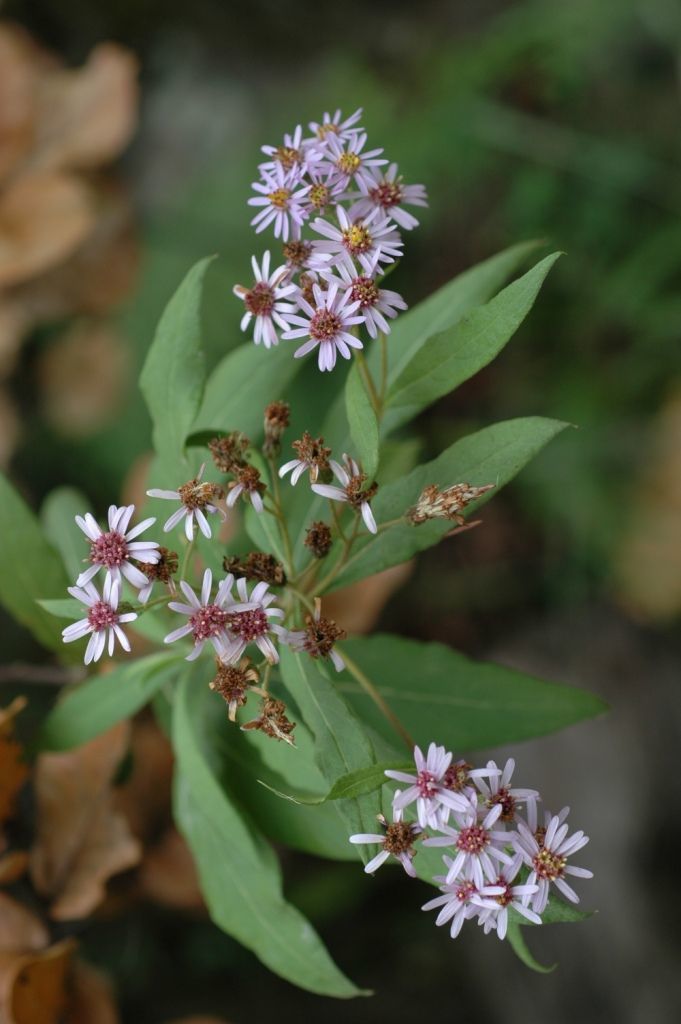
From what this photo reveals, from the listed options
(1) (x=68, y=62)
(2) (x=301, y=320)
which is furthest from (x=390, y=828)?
(1) (x=68, y=62)

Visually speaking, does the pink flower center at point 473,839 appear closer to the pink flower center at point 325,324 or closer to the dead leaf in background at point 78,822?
the pink flower center at point 325,324

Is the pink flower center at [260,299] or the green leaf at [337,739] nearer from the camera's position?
the green leaf at [337,739]

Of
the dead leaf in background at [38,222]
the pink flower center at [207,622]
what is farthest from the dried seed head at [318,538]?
the dead leaf in background at [38,222]

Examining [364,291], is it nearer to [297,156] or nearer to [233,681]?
[297,156]

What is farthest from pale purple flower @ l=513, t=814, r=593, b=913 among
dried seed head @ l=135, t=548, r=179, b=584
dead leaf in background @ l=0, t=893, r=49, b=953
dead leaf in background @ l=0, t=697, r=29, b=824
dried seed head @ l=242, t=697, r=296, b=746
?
dead leaf in background @ l=0, t=893, r=49, b=953

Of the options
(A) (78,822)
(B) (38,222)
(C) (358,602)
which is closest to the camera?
(A) (78,822)

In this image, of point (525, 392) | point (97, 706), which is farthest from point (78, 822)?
point (525, 392)

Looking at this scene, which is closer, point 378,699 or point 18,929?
point 378,699

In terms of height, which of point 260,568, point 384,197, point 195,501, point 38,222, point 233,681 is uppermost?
point 38,222

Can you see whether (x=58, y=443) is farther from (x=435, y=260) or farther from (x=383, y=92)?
(x=383, y=92)
